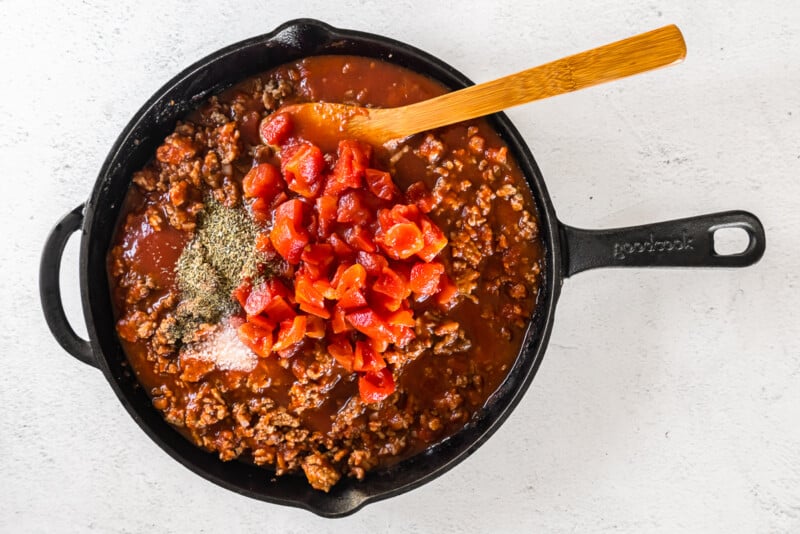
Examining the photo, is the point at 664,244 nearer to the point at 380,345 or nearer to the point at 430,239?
the point at 430,239

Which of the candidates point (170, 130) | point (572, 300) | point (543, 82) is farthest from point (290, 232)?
point (572, 300)

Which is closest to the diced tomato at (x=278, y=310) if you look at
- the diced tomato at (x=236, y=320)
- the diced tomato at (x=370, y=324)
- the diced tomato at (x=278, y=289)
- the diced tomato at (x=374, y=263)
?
the diced tomato at (x=278, y=289)

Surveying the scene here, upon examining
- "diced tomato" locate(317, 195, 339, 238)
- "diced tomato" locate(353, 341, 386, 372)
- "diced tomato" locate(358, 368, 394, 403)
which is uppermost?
"diced tomato" locate(317, 195, 339, 238)

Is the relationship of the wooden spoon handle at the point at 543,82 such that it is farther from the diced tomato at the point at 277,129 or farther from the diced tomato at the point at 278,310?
the diced tomato at the point at 278,310

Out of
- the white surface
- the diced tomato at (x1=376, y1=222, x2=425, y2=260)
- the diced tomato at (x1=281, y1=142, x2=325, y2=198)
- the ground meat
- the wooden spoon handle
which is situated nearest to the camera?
the wooden spoon handle

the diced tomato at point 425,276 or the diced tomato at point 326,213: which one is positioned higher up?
the diced tomato at point 326,213

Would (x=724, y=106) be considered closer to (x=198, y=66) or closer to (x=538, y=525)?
(x=538, y=525)

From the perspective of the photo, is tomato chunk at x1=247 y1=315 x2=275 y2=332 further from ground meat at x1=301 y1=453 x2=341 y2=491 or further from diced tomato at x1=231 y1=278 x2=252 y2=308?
ground meat at x1=301 y1=453 x2=341 y2=491

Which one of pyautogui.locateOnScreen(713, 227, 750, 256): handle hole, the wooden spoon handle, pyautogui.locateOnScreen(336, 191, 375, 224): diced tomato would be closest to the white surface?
pyautogui.locateOnScreen(713, 227, 750, 256): handle hole
